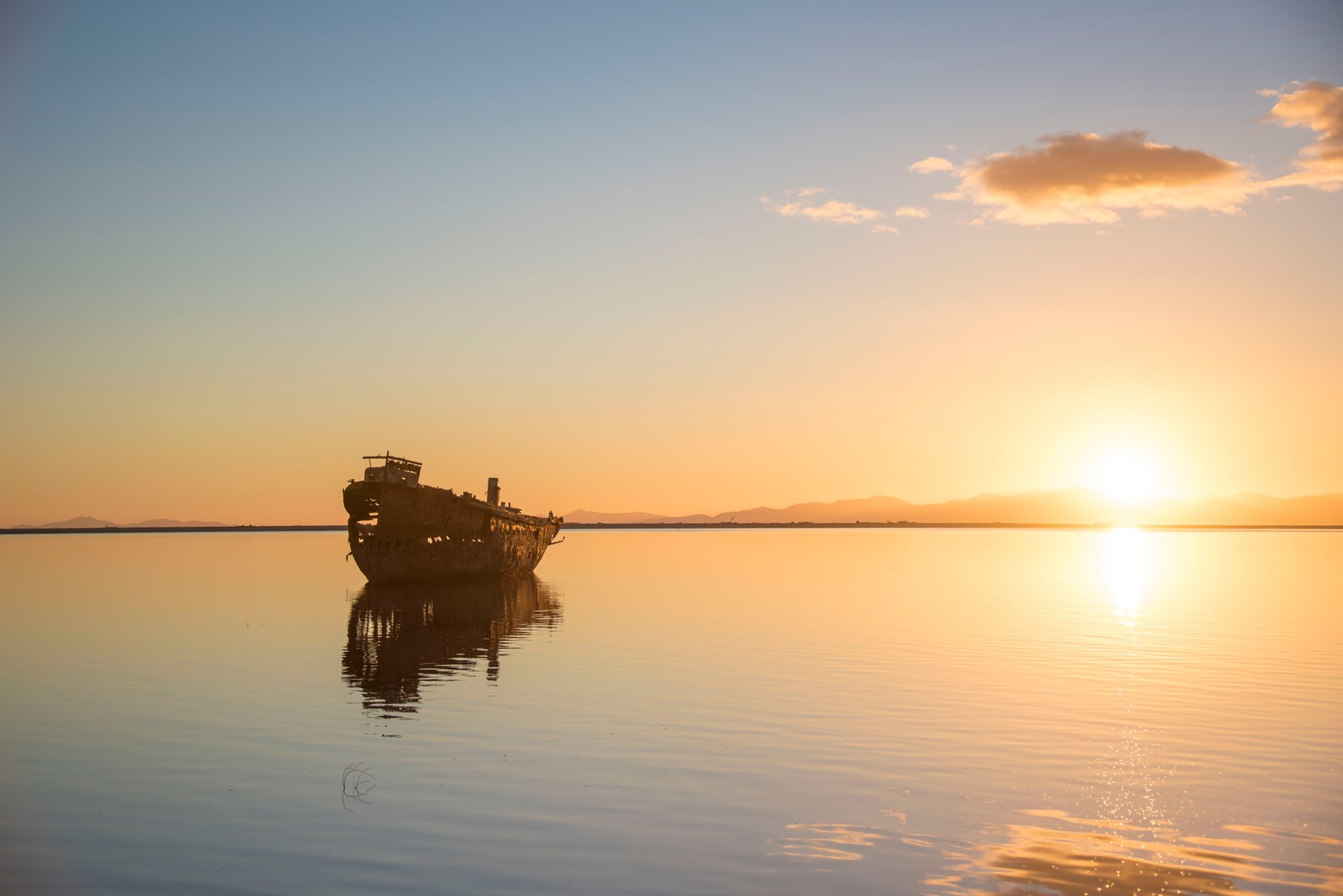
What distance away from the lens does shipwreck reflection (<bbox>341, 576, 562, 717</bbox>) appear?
91.7 ft

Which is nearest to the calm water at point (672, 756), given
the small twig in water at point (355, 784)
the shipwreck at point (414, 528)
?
the small twig in water at point (355, 784)

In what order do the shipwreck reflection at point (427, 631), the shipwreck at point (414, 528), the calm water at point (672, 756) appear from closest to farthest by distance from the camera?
the calm water at point (672, 756), the shipwreck reflection at point (427, 631), the shipwreck at point (414, 528)

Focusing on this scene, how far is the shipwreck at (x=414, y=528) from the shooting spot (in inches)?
2386

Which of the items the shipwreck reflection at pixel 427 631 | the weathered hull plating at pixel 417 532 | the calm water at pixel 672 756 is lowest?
the shipwreck reflection at pixel 427 631

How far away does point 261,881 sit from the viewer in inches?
484

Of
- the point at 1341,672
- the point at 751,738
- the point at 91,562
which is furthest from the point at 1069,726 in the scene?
the point at 91,562

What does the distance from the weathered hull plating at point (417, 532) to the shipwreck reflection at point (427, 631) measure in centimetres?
134

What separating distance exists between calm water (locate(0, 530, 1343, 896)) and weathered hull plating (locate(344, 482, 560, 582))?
1717cm

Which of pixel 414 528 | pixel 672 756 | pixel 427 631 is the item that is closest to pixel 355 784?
pixel 672 756

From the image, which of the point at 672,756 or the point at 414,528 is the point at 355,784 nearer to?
the point at 672,756

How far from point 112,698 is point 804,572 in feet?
209

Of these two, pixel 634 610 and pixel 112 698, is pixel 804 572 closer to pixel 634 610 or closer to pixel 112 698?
pixel 634 610

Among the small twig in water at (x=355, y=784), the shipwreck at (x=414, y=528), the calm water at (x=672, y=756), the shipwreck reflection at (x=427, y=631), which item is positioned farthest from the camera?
the shipwreck at (x=414, y=528)

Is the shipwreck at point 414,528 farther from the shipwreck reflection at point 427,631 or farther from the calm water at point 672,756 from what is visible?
the calm water at point 672,756
